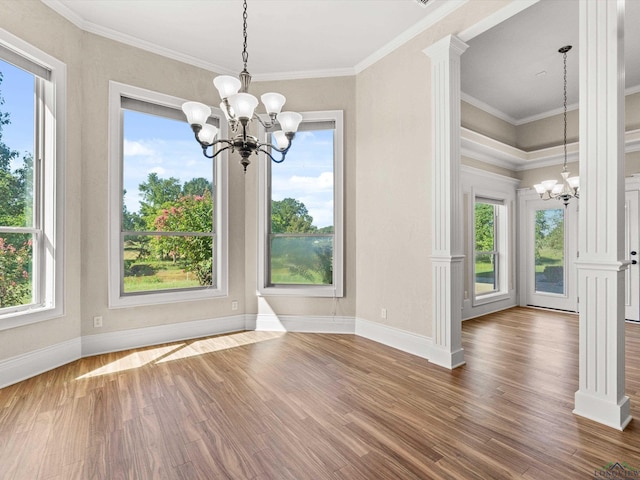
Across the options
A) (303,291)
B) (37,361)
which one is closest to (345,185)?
(303,291)

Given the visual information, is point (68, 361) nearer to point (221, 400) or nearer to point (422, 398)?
point (221, 400)

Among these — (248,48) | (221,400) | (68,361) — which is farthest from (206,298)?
(248,48)

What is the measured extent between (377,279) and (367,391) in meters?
1.59

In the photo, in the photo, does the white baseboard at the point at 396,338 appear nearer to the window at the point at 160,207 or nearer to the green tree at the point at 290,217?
the green tree at the point at 290,217

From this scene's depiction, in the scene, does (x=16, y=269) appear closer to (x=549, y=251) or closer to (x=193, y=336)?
(x=193, y=336)

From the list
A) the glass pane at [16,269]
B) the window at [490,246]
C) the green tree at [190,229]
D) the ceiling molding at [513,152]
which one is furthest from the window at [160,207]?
the window at [490,246]

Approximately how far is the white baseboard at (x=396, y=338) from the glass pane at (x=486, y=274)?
2.64 metres

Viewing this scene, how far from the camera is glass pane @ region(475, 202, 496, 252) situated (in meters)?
5.74

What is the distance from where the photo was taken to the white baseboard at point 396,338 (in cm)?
336

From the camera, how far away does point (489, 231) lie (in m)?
5.98

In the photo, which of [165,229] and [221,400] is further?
[165,229]

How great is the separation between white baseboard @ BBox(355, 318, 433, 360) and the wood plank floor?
140 millimetres

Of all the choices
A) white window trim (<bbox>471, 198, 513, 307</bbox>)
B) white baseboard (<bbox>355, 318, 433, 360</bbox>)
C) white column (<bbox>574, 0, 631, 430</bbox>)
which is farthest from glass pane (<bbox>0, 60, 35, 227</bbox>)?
white window trim (<bbox>471, 198, 513, 307</bbox>)

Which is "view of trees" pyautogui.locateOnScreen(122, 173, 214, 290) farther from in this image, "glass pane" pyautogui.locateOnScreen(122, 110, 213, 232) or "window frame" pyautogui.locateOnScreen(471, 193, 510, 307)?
"window frame" pyautogui.locateOnScreen(471, 193, 510, 307)
